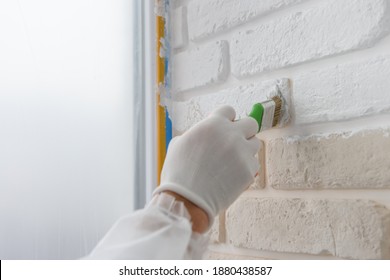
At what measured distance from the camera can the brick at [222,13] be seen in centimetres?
83

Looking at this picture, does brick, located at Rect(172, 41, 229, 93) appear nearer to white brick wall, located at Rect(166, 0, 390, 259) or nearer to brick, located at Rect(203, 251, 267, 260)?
white brick wall, located at Rect(166, 0, 390, 259)

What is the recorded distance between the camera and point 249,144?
0.73 m

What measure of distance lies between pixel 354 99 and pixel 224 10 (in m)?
0.37

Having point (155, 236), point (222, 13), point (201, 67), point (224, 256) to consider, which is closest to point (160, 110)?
point (201, 67)

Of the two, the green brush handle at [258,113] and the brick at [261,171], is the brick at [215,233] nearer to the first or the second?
the brick at [261,171]

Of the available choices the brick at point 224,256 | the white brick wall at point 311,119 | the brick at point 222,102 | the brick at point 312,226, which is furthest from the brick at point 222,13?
the brick at point 224,256

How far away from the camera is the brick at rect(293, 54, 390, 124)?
667 mm

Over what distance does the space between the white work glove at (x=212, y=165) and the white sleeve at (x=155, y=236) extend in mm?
35

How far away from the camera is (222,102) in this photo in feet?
3.00

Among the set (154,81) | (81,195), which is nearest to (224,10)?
(154,81)

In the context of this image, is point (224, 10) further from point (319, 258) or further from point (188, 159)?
point (319, 258)

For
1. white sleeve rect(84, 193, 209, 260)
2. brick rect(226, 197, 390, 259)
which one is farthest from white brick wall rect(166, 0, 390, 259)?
white sleeve rect(84, 193, 209, 260)

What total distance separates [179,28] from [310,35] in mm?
378
